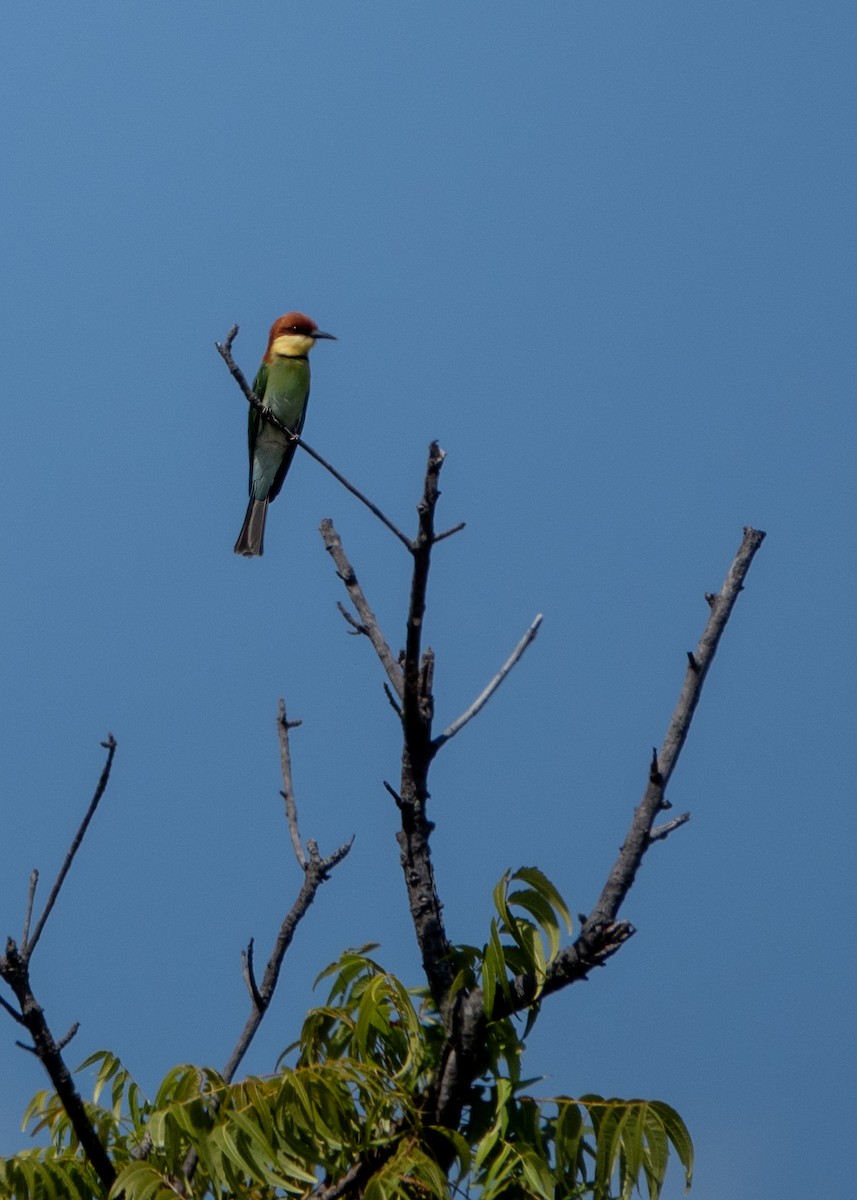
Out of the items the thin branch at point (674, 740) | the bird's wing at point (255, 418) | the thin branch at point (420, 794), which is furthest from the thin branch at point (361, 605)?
the bird's wing at point (255, 418)

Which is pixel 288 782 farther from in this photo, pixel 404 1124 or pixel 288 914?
pixel 404 1124

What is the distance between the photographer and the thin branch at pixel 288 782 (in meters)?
4.92

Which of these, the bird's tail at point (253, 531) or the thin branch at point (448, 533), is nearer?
the thin branch at point (448, 533)

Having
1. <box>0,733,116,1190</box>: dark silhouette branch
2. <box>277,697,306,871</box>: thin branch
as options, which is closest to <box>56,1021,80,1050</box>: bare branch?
<box>0,733,116,1190</box>: dark silhouette branch

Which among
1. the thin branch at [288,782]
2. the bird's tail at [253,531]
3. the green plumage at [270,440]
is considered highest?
the green plumage at [270,440]

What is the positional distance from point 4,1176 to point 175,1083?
0.60 meters

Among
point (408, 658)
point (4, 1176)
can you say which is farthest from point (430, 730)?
point (4, 1176)

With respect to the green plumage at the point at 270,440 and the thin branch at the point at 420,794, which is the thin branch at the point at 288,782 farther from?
the green plumage at the point at 270,440

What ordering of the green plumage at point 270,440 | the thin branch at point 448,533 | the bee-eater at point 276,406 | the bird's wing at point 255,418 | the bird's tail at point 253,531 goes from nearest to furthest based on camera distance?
1. the thin branch at point 448,533
2. the bird's tail at point 253,531
3. the green plumage at point 270,440
4. the bee-eater at point 276,406
5. the bird's wing at point 255,418

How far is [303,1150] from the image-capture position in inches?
145

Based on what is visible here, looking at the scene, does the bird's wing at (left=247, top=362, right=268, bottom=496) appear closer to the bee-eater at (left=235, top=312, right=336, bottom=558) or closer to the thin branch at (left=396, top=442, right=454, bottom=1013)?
the bee-eater at (left=235, top=312, right=336, bottom=558)

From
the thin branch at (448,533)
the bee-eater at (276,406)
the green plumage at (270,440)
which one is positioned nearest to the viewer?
the thin branch at (448,533)

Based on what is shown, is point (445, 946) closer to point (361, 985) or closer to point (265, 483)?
point (361, 985)

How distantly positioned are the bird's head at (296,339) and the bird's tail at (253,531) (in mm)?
1331
